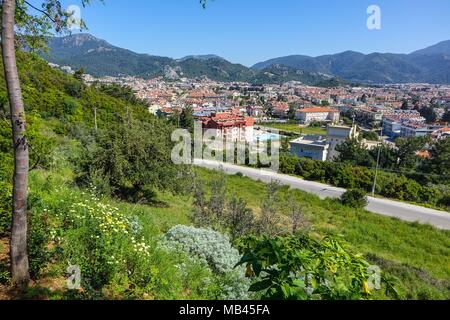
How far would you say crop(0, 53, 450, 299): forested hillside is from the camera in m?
2.24

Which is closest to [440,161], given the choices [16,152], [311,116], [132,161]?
[132,161]

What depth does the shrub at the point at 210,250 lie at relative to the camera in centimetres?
490

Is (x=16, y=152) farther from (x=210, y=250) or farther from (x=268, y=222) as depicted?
(x=268, y=222)

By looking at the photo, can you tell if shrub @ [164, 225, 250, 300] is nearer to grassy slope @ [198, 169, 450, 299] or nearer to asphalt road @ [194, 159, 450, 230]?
grassy slope @ [198, 169, 450, 299]

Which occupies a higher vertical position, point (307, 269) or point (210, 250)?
point (307, 269)

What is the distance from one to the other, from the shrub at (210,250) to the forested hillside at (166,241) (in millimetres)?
20

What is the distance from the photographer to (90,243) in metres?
4.30

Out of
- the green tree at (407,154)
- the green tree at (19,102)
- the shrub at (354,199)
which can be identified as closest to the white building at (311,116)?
the green tree at (407,154)

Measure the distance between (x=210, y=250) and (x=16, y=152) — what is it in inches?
136

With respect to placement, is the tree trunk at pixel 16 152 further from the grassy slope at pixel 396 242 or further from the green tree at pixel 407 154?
the green tree at pixel 407 154

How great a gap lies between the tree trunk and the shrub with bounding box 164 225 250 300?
222 centimetres

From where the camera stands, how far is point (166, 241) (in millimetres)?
5559

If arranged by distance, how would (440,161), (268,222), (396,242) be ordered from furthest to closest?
(440,161), (396,242), (268,222)

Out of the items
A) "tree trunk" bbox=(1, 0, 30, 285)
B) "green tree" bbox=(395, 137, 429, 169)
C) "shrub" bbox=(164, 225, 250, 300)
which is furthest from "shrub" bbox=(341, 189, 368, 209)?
"green tree" bbox=(395, 137, 429, 169)
